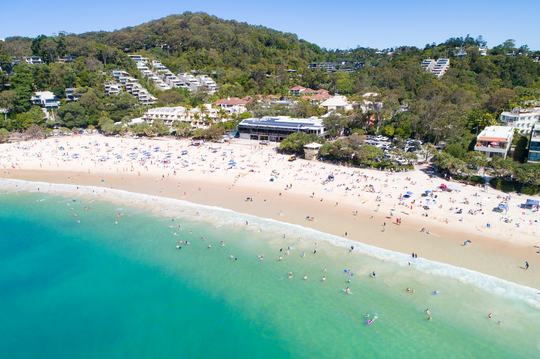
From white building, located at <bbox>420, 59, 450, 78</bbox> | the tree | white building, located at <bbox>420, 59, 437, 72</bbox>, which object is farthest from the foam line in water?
white building, located at <bbox>420, 59, 437, 72</bbox>

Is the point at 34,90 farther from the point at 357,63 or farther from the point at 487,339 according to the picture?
the point at 357,63

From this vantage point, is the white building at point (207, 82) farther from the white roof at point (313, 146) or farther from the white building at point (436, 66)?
the white building at point (436, 66)

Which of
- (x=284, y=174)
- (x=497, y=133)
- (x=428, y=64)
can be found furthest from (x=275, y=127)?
(x=428, y=64)

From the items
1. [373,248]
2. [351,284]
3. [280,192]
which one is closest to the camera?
[351,284]

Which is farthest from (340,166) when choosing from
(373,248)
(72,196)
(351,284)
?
(72,196)

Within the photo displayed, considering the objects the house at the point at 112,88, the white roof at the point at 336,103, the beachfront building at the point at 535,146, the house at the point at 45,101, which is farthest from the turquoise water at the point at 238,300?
the house at the point at 112,88
